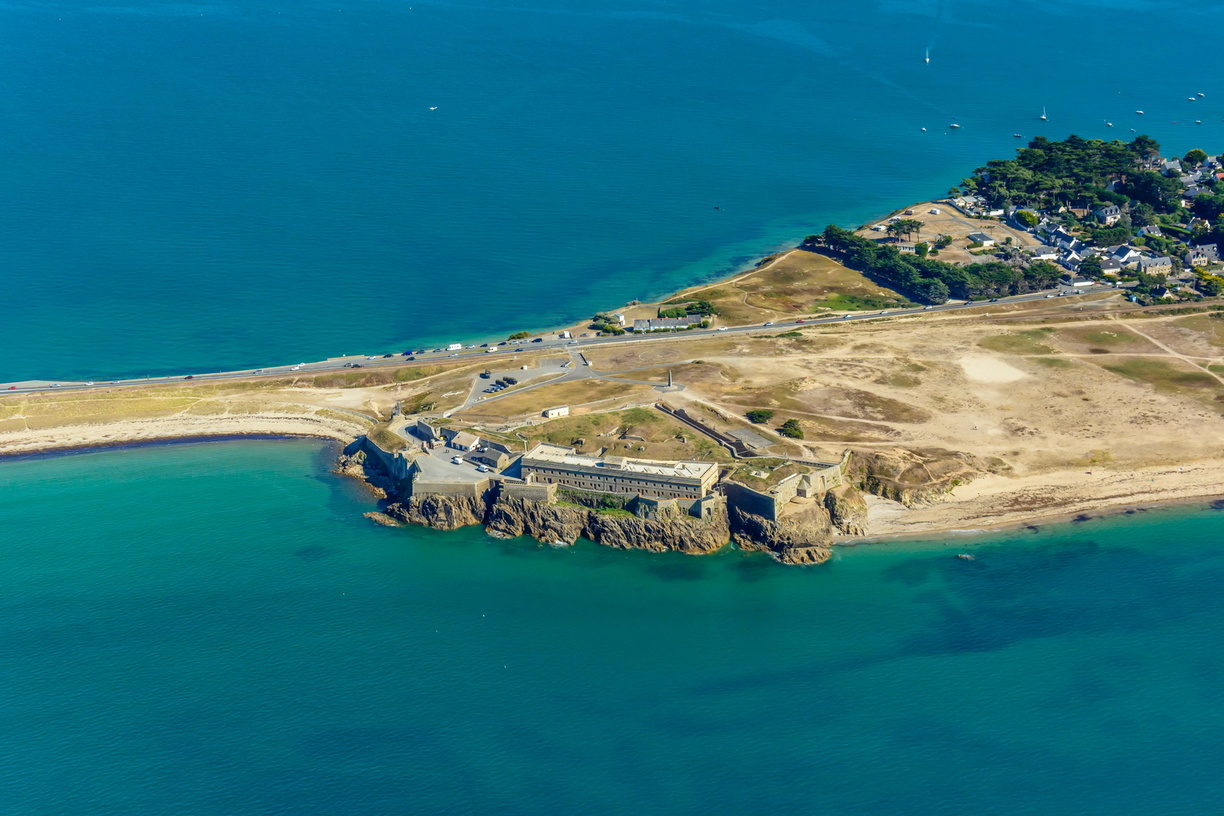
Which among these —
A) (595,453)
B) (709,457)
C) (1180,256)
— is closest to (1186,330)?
(1180,256)

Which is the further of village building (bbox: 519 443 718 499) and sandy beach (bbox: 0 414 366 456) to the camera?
sandy beach (bbox: 0 414 366 456)

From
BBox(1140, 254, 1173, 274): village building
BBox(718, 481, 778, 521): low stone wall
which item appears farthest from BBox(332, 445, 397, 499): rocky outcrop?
BBox(1140, 254, 1173, 274): village building

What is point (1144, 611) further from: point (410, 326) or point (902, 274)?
point (410, 326)

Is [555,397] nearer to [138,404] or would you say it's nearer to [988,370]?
[138,404]

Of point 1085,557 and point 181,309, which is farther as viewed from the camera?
point 181,309

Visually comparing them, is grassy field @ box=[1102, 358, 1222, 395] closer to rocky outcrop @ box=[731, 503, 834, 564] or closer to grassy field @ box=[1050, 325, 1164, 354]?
grassy field @ box=[1050, 325, 1164, 354]

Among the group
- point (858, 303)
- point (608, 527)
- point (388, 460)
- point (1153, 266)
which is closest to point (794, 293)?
point (858, 303)
